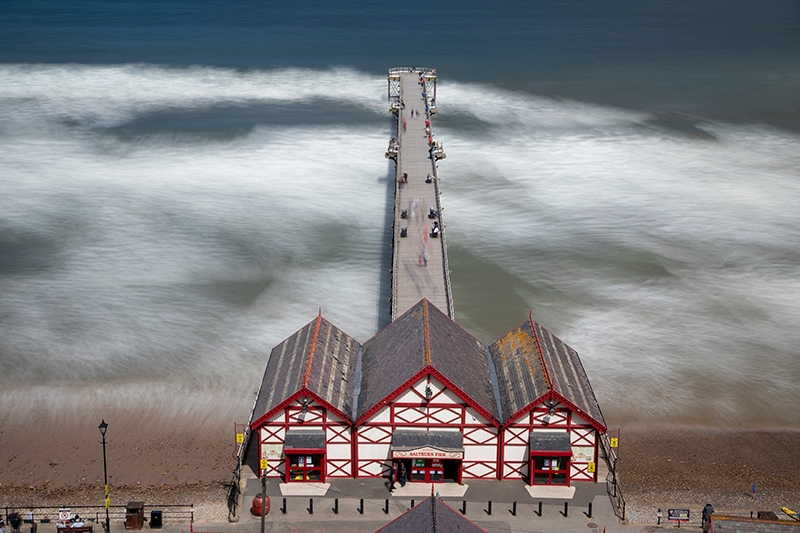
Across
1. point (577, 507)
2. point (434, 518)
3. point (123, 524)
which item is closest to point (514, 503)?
point (577, 507)

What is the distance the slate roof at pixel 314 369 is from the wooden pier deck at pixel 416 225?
875 cm

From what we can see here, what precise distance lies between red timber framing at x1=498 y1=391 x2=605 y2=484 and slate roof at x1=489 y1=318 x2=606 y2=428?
1.07ft

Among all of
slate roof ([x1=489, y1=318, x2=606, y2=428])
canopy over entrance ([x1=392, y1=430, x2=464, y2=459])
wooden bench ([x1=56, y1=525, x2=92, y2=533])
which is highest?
slate roof ([x1=489, y1=318, x2=606, y2=428])

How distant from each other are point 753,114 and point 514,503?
8612 centimetres

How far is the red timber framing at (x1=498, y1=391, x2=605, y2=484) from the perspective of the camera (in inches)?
1564

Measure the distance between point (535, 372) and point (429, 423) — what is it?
16.8 ft

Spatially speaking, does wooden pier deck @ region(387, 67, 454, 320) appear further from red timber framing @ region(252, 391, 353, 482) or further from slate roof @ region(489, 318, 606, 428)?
red timber framing @ region(252, 391, 353, 482)

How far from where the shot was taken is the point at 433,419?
133ft

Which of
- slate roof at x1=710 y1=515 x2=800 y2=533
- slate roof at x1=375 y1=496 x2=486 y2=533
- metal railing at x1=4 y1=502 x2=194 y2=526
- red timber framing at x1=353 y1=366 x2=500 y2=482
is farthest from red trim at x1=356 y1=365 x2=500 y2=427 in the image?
slate roof at x1=710 y1=515 x2=800 y2=533

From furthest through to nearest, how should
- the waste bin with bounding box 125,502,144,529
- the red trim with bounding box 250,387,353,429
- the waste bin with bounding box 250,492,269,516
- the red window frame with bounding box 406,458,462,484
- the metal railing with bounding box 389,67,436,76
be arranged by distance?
the metal railing with bounding box 389,67,436,76
the red window frame with bounding box 406,458,462,484
the red trim with bounding box 250,387,353,429
the waste bin with bounding box 250,492,269,516
the waste bin with bounding box 125,502,144,529

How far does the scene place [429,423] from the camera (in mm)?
40469

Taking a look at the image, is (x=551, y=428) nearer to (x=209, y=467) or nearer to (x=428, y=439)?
(x=428, y=439)

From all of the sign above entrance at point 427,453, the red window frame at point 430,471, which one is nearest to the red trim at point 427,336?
the sign above entrance at point 427,453

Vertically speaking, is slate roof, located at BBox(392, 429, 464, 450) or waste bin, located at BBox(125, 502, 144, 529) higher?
slate roof, located at BBox(392, 429, 464, 450)
